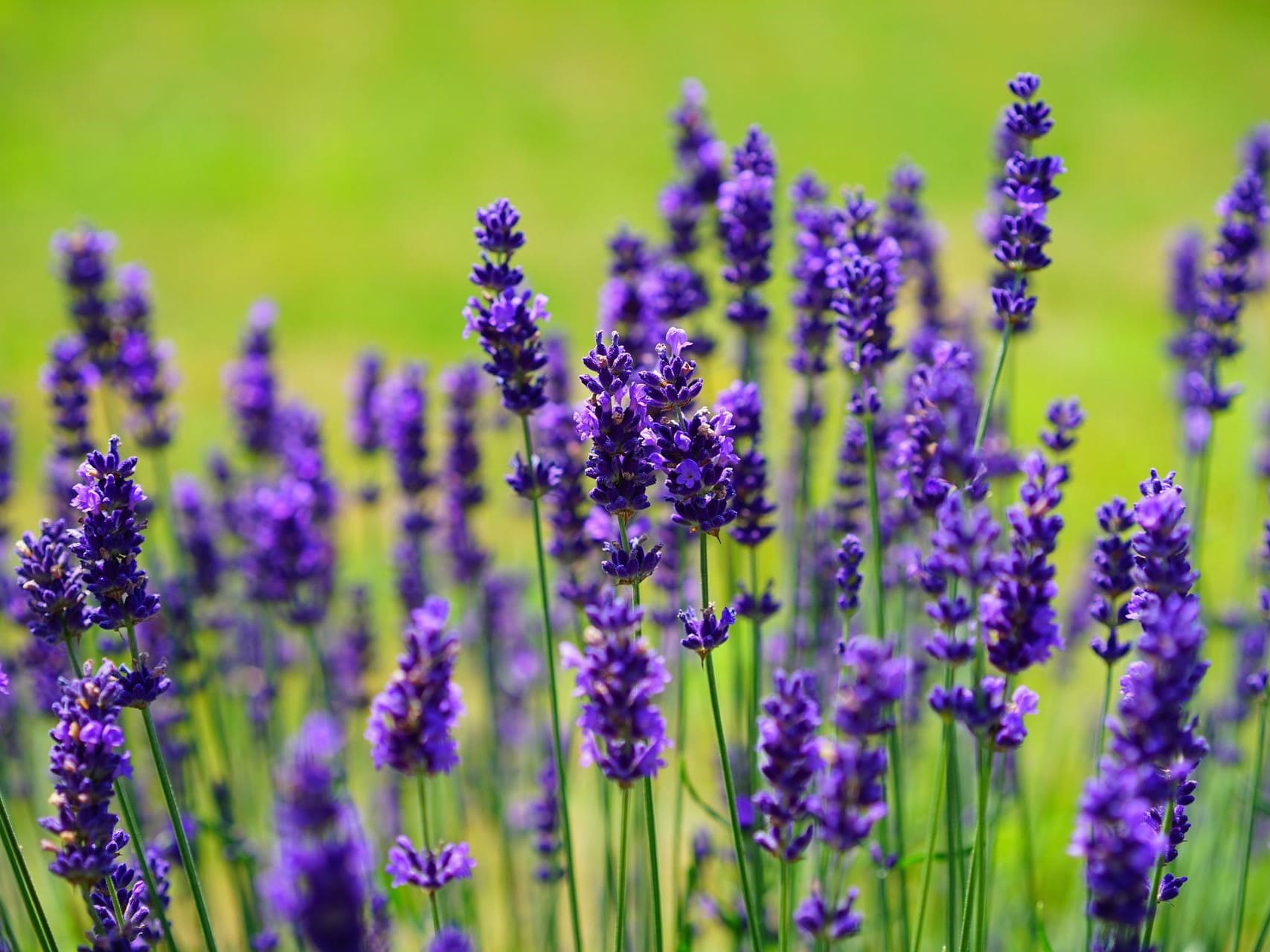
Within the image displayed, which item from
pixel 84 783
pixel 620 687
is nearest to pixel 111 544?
pixel 84 783

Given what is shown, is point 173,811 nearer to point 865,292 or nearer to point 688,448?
point 688,448

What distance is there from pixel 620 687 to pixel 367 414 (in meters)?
2.85

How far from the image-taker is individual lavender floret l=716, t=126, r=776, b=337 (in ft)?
9.46

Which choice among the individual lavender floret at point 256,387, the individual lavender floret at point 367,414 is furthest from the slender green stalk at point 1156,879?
the individual lavender floret at point 256,387

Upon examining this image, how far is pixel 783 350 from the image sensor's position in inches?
359

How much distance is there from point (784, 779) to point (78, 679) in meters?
1.14

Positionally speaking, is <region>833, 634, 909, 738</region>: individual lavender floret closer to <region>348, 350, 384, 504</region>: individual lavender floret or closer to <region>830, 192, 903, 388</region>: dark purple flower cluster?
<region>830, 192, 903, 388</region>: dark purple flower cluster

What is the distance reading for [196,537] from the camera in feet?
13.1

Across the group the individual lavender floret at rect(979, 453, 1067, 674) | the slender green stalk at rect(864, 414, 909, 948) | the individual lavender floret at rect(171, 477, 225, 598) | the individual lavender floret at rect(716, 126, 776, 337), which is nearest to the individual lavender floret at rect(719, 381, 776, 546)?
the slender green stalk at rect(864, 414, 909, 948)

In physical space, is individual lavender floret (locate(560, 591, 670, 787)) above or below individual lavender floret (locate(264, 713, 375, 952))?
above

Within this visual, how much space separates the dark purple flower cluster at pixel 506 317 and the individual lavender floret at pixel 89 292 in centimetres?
178

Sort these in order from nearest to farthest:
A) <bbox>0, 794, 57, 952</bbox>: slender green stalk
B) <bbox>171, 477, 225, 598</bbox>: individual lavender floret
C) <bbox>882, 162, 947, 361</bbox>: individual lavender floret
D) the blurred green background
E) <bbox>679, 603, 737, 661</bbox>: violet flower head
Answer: <bbox>0, 794, 57, 952</bbox>: slender green stalk < <bbox>679, 603, 737, 661</bbox>: violet flower head < <bbox>882, 162, 947, 361</bbox>: individual lavender floret < <bbox>171, 477, 225, 598</bbox>: individual lavender floret < the blurred green background

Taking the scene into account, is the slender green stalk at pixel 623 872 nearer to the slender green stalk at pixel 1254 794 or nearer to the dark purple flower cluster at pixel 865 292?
the dark purple flower cluster at pixel 865 292

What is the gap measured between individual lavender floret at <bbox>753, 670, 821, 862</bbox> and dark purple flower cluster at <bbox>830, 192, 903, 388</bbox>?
3.07 ft
